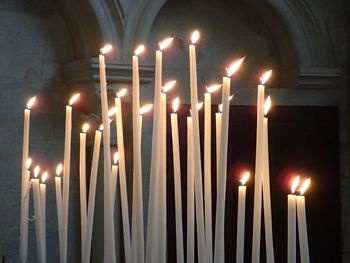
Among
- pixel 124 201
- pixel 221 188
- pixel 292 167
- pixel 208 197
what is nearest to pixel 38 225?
pixel 124 201

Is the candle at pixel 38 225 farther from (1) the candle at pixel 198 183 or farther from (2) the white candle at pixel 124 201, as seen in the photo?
(1) the candle at pixel 198 183

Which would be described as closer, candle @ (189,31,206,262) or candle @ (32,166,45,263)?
candle @ (189,31,206,262)

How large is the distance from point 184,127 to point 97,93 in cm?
62

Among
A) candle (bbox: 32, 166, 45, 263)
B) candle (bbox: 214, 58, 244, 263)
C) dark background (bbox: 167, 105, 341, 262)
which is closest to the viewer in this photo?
candle (bbox: 214, 58, 244, 263)

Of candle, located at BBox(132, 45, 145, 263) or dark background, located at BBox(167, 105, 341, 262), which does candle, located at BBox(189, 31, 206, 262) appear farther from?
dark background, located at BBox(167, 105, 341, 262)

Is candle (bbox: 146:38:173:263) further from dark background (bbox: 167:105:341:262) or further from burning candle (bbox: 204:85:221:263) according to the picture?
dark background (bbox: 167:105:341:262)

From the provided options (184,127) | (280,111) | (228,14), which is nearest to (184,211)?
(184,127)

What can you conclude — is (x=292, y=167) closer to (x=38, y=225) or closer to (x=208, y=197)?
(x=38, y=225)

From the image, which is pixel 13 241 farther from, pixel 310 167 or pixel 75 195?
pixel 310 167

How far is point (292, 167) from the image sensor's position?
3.82 meters

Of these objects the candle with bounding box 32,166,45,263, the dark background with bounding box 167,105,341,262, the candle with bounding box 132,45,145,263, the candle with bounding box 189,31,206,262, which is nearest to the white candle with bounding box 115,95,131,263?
the candle with bounding box 132,45,145,263

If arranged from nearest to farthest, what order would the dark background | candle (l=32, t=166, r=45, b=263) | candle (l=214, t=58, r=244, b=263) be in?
candle (l=214, t=58, r=244, b=263), candle (l=32, t=166, r=45, b=263), the dark background

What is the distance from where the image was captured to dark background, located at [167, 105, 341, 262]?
3.68 metres

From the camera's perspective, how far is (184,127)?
3533 millimetres
